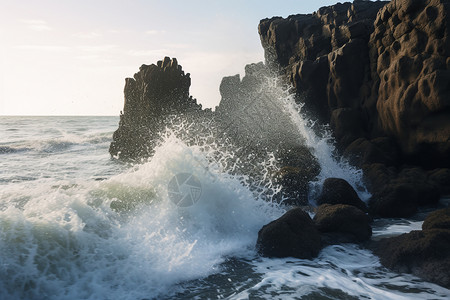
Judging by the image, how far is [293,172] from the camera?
352 inches

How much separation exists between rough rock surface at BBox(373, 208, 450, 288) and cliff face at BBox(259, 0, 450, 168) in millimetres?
5475

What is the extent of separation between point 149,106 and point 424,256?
54.2ft

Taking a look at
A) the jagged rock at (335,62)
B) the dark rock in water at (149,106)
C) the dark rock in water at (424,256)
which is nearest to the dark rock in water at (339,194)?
the dark rock in water at (424,256)

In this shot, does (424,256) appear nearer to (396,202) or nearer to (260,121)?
(396,202)

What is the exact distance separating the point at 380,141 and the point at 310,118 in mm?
4554

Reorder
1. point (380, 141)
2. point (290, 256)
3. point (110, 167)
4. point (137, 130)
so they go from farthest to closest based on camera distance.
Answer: point (137, 130) → point (110, 167) → point (380, 141) → point (290, 256)

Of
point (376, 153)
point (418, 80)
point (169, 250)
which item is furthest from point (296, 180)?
point (418, 80)

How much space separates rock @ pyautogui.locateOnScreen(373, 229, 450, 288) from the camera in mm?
4277

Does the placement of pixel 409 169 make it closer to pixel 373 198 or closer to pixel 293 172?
pixel 373 198

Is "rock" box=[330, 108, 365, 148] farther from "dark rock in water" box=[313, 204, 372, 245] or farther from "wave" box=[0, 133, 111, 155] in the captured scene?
"wave" box=[0, 133, 111, 155]

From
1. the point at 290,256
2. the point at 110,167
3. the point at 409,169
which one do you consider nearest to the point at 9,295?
the point at 290,256

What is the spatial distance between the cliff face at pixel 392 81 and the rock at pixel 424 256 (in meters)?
5.51

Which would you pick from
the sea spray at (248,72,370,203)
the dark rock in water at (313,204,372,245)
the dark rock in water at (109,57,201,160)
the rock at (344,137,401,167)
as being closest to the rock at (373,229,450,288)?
the dark rock in water at (313,204,372,245)

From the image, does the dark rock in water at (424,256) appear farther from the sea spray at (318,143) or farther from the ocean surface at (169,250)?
the sea spray at (318,143)
